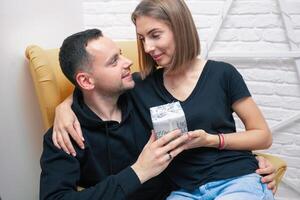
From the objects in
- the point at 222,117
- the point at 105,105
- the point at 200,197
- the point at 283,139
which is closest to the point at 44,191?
the point at 105,105

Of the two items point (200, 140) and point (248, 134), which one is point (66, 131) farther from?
point (248, 134)

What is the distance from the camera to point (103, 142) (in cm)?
105

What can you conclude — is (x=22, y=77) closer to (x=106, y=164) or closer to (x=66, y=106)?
(x=66, y=106)

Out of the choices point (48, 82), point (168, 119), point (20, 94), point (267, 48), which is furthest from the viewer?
point (267, 48)

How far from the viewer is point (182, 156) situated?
1.02 metres

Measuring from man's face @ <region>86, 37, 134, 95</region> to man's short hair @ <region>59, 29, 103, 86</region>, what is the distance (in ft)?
0.05

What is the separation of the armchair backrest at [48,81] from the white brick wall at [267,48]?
2.06 feet

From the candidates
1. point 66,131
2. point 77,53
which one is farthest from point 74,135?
point 77,53

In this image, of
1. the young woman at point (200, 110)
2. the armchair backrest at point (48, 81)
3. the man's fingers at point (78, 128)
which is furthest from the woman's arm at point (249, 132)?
the armchair backrest at point (48, 81)

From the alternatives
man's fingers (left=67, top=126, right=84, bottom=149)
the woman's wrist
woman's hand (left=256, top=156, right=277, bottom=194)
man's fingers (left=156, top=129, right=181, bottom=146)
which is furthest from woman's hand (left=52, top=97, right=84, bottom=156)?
woman's hand (left=256, top=156, right=277, bottom=194)

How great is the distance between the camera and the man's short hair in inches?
40.3

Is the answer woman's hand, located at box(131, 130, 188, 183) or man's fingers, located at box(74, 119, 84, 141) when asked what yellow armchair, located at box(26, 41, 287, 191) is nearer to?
man's fingers, located at box(74, 119, 84, 141)

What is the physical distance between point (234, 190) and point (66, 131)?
1.70 ft

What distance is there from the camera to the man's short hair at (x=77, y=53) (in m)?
1.02
